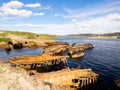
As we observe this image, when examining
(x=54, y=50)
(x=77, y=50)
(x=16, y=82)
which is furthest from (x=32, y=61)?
(x=77, y=50)

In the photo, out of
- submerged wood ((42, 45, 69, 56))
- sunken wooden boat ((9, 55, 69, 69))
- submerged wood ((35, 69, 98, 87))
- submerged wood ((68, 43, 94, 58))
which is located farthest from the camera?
submerged wood ((68, 43, 94, 58))

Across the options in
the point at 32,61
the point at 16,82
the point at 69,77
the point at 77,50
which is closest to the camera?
the point at 16,82

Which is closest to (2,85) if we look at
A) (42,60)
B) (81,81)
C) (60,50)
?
(81,81)

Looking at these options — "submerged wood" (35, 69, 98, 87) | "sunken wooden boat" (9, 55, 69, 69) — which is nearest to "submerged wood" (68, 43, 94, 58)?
"sunken wooden boat" (9, 55, 69, 69)

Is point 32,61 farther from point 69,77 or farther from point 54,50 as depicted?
point 54,50

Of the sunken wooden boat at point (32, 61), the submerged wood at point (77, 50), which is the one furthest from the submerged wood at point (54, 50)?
the sunken wooden boat at point (32, 61)

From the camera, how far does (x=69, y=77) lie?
36.6m

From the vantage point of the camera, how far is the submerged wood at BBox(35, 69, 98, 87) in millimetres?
33844

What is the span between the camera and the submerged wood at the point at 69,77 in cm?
3384

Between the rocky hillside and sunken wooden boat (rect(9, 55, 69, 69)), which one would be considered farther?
sunken wooden boat (rect(9, 55, 69, 69))

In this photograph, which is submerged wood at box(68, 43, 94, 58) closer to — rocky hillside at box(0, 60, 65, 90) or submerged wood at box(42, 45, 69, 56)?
submerged wood at box(42, 45, 69, 56)

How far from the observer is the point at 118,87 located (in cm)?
3672

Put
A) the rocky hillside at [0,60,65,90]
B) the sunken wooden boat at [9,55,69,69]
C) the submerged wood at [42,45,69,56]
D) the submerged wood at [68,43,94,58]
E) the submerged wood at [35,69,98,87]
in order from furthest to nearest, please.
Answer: the submerged wood at [68,43,94,58] → the submerged wood at [42,45,69,56] → the sunken wooden boat at [9,55,69,69] → the submerged wood at [35,69,98,87] → the rocky hillside at [0,60,65,90]

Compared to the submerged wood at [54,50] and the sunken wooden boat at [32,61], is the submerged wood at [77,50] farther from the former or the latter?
the sunken wooden boat at [32,61]
